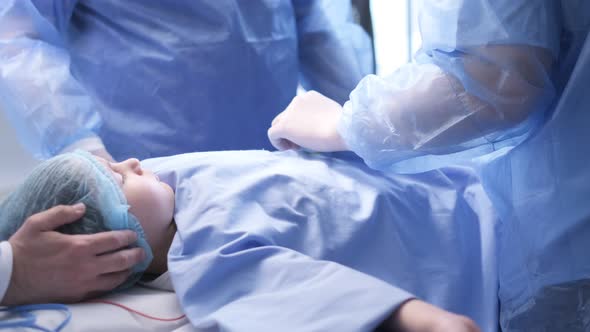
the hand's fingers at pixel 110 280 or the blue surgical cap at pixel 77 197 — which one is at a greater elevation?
the blue surgical cap at pixel 77 197

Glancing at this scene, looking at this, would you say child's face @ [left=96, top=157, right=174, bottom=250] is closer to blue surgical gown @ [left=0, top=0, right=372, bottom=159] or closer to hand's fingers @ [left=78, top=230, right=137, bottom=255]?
hand's fingers @ [left=78, top=230, right=137, bottom=255]

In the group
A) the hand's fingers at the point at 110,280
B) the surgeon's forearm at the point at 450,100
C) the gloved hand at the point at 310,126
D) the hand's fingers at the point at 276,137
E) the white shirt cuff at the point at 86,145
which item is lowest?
the hand's fingers at the point at 110,280

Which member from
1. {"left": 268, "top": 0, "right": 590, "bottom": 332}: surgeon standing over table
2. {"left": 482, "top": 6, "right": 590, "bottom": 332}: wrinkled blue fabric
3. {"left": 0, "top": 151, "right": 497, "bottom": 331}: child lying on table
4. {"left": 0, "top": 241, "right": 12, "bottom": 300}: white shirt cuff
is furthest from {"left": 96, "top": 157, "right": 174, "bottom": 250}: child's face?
{"left": 482, "top": 6, "right": 590, "bottom": 332}: wrinkled blue fabric

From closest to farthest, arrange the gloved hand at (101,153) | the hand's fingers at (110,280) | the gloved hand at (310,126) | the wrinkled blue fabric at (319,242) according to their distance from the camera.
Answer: the wrinkled blue fabric at (319,242) < the hand's fingers at (110,280) < the gloved hand at (310,126) < the gloved hand at (101,153)

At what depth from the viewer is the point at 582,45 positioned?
33.1 inches

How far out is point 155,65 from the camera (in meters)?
1.41

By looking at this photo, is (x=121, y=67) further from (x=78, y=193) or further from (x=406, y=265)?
(x=406, y=265)

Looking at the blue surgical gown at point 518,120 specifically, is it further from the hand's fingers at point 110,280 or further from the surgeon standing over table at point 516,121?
the hand's fingers at point 110,280

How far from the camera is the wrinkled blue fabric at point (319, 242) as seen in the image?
79 centimetres

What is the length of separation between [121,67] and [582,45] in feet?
2.95

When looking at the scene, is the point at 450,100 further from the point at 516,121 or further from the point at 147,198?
the point at 147,198

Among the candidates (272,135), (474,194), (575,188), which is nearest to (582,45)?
(575,188)

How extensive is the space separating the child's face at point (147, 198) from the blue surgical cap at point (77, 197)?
21 millimetres

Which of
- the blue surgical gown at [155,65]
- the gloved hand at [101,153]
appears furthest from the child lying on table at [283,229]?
the blue surgical gown at [155,65]
